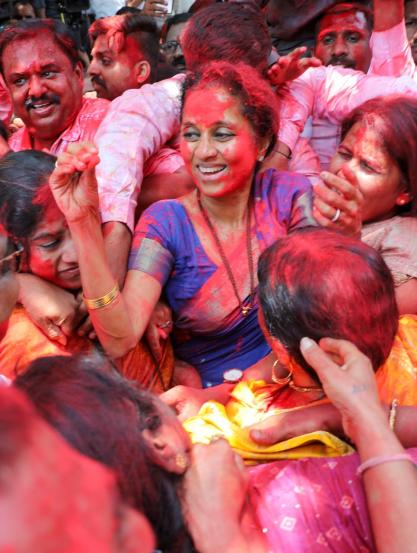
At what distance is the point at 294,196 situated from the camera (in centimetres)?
288

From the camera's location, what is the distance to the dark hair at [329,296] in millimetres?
1921

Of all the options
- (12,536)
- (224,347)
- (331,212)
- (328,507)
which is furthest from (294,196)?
(12,536)

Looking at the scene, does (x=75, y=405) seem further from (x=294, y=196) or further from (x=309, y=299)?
(x=294, y=196)

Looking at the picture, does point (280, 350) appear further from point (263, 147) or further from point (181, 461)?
point (263, 147)

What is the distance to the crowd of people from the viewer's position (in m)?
1.31

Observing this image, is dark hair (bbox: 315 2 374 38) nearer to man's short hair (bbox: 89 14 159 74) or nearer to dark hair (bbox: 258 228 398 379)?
man's short hair (bbox: 89 14 159 74)

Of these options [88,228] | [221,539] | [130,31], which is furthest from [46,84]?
[221,539]

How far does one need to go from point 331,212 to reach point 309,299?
23.9 inches

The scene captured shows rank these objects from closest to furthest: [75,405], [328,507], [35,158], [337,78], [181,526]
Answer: [75,405] → [181,526] → [328,507] → [35,158] → [337,78]

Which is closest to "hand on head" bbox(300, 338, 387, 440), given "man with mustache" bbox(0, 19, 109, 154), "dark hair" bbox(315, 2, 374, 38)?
"man with mustache" bbox(0, 19, 109, 154)

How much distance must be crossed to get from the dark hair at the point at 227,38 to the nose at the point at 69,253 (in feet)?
3.16

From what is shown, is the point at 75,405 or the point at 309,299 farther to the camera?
the point at 309,299

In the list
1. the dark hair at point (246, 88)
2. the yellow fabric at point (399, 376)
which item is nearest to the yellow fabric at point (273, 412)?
the yellow fabric at point (399, 376)

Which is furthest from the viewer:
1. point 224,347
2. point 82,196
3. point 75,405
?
point 224,347
